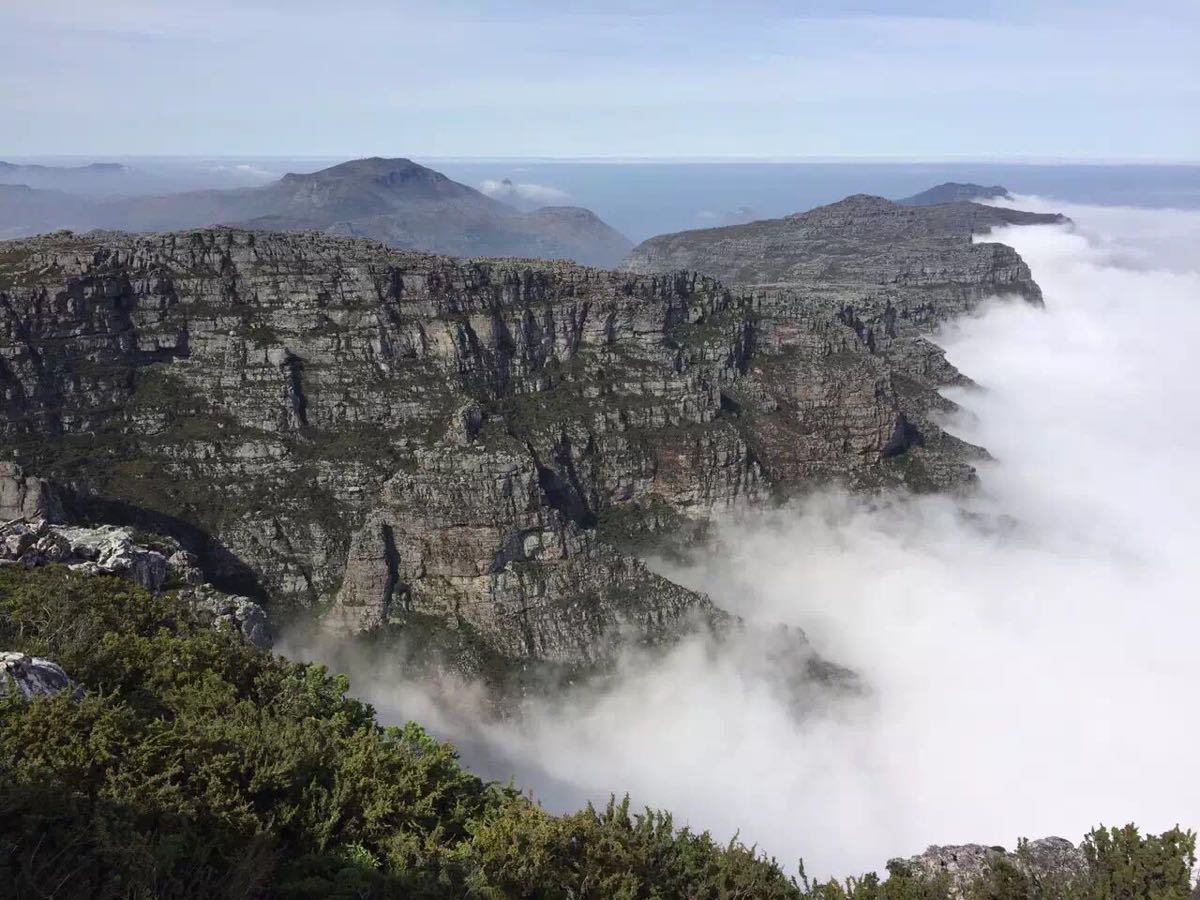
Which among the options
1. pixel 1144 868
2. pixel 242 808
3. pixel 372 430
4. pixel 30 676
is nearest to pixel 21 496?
pixel 372 430

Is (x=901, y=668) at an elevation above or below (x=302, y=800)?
below

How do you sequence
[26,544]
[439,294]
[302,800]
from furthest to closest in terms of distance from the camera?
[439,294]
[26,544]
[302,800]

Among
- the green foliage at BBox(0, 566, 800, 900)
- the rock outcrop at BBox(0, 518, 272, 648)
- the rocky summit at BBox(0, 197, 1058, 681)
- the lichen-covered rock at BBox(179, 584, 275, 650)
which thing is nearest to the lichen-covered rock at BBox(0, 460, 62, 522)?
the rocky summit at BBox(0, 197, 1058, 681)

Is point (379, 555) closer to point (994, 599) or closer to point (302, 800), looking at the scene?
point (302, 800)

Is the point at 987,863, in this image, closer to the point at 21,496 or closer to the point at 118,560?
the point at 118,560

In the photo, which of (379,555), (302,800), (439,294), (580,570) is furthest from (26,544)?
(439,294)

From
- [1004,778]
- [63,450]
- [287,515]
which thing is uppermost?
[63,450]
